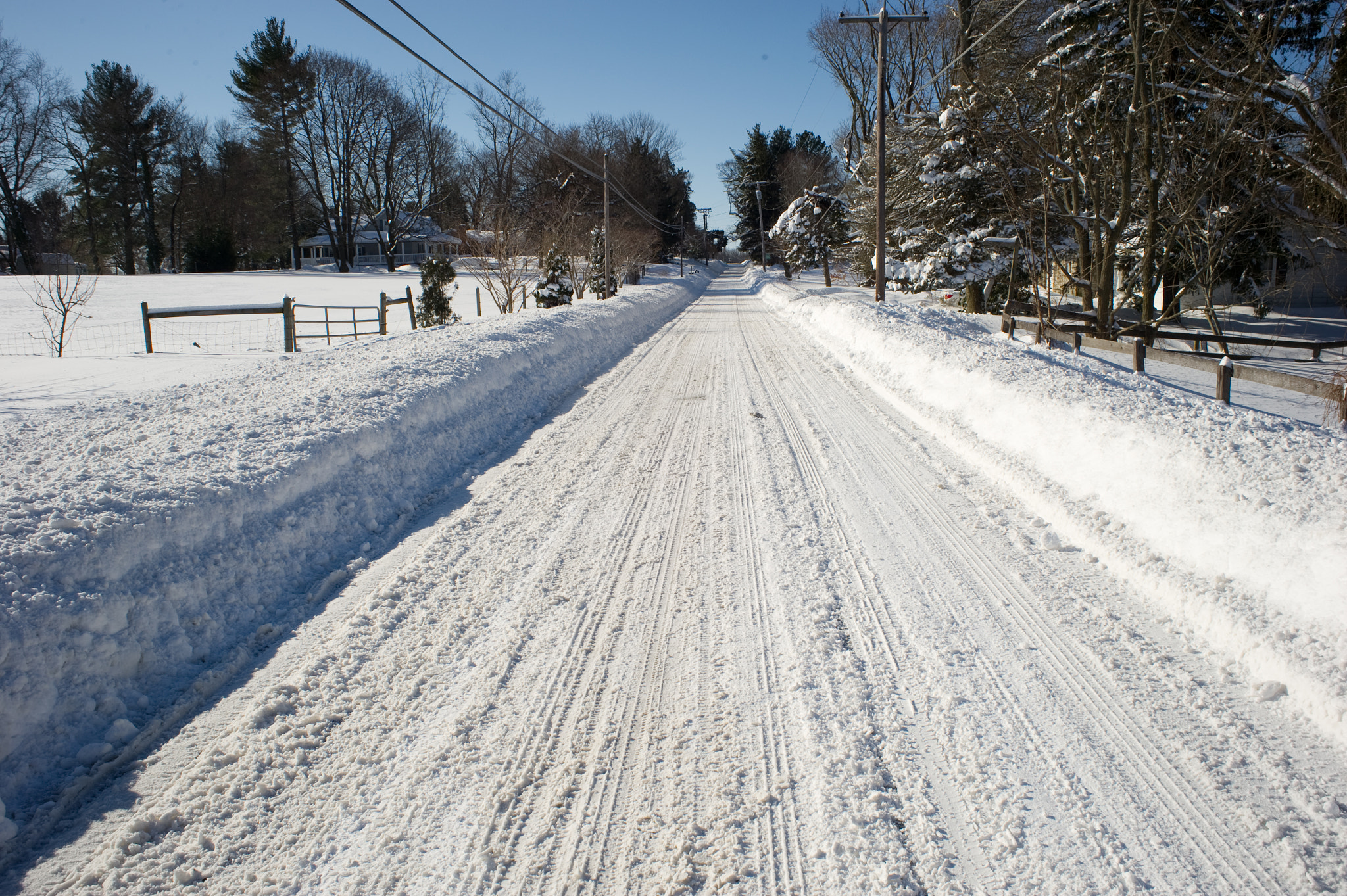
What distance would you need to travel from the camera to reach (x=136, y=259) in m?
57.3

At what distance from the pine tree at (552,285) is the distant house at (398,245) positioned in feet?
170

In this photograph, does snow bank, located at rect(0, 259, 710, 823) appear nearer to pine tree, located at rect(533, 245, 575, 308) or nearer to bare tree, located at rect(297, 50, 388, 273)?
pine tree, located at rect(533, 245, 575, 308)

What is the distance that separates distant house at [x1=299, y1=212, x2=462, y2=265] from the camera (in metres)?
74.9

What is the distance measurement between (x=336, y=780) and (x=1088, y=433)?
17.3 feet

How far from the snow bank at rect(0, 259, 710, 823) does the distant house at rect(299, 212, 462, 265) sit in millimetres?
72422

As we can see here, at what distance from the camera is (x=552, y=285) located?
26.2 metres

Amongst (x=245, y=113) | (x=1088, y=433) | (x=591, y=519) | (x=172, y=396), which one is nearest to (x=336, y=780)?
(x=591, y=519)

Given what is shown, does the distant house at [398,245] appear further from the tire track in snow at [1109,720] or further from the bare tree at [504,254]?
the tire track in snow at [1109,720]

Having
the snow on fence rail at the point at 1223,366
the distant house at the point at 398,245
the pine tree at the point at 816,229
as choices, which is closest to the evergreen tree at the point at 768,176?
the pine tree at the point at 816,229

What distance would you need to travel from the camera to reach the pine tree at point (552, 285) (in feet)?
85.7

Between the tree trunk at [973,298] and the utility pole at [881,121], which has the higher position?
the utility pole at [881,121]

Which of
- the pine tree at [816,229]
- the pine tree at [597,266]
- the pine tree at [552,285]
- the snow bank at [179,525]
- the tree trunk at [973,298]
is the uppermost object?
the pine tree at [816,229]

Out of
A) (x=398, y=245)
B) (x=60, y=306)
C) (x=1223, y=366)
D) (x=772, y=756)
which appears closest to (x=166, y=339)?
(x=60, y=306)

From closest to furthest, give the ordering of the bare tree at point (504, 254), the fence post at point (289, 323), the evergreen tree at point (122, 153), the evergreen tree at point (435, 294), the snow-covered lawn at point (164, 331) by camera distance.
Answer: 1. the snow-covered lawn at point (164, 331)
2. the fence post at point (289, 323)
3. the evergreen tree at point (435, 294)
4. the bare tree at point (504, 254)
5. the evergreen tree at point (122, 153)
